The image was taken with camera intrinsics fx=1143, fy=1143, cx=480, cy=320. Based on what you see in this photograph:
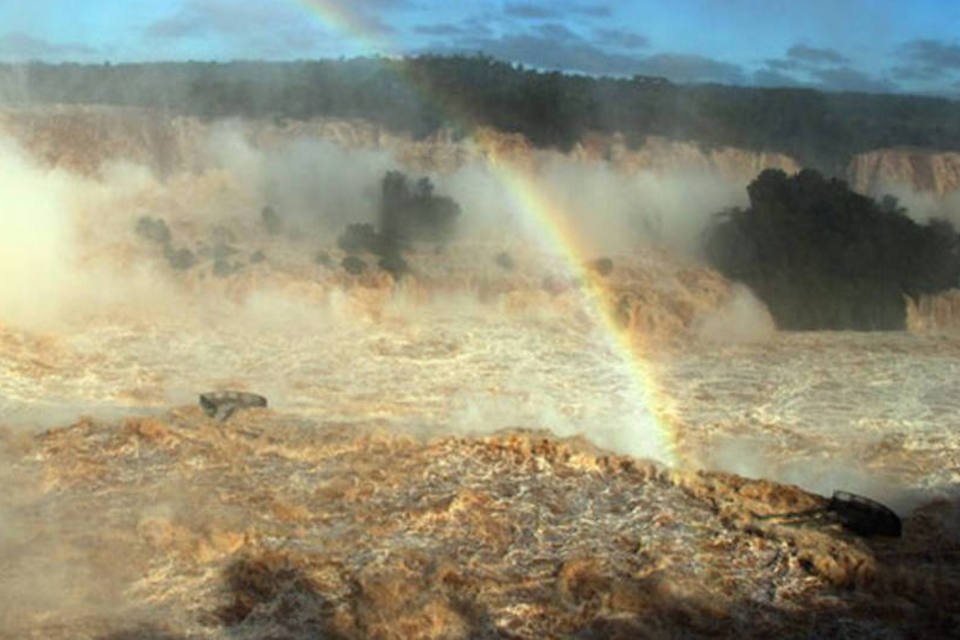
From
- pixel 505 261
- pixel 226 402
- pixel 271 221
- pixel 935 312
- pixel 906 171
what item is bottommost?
pixel 226 402

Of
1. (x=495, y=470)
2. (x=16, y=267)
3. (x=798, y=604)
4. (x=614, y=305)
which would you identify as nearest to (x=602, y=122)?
(x=614, y=305)

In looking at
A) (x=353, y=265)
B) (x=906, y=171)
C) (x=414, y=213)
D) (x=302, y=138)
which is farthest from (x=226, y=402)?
(x=906, y=171)

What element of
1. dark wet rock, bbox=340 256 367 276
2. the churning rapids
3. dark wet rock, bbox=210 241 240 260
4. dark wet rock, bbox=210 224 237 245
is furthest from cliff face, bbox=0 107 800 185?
dark wet rock, bbox=340 256 367 276

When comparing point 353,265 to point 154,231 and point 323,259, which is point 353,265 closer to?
point 323,259

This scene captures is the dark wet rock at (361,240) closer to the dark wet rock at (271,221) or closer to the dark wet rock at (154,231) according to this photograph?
the dark wet rock at (271,221)

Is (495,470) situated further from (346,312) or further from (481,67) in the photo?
(481,67)

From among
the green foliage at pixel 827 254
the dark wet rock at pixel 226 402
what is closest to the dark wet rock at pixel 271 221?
the green foliage at pixel 827 254

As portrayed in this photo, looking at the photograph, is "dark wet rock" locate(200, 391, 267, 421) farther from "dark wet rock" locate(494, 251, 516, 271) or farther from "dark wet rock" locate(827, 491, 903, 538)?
"dark wet rock" locate(494, 251, 516, 271)
